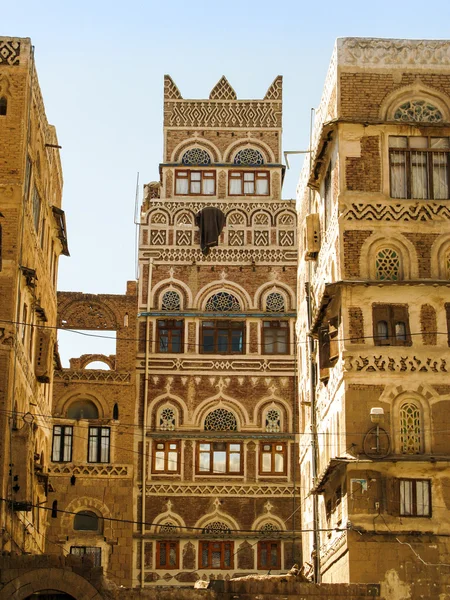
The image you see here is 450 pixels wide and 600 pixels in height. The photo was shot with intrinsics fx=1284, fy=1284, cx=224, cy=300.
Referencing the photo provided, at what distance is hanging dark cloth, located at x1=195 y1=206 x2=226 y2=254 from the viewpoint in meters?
47.6

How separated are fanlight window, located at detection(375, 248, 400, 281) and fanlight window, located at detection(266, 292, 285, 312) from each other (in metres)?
17.2

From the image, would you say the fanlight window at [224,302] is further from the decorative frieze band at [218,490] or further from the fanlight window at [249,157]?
the decorative frieze band at [218,490]

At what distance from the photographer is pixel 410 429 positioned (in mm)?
29188

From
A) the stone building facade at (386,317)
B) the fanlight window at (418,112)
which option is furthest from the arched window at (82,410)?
the fanlight window at (418,112)

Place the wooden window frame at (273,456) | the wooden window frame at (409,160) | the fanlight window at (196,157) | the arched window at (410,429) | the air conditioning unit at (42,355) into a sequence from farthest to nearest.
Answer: the fanlight window at (196,157), the wooden window frame at (273,456), the air conditioning unit at (42,355), the wooden window frame at (409,160), the arched window at (410,429)

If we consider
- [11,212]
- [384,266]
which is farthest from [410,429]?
[11,212]

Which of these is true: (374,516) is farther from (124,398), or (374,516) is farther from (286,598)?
(124,398)

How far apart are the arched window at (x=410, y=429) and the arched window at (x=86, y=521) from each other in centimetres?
1881

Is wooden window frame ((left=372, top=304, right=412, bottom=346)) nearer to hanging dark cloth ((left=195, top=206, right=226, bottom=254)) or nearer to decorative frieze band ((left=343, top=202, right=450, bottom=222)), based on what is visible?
decorative frieze band ((left=343, top=202, right=450, bottom=222))

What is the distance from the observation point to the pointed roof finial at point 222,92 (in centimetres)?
4966

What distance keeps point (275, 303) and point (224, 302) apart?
1889 mm

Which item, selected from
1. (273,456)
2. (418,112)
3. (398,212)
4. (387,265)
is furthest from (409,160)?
(273,456)

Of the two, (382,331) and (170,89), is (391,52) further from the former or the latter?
(170,89)

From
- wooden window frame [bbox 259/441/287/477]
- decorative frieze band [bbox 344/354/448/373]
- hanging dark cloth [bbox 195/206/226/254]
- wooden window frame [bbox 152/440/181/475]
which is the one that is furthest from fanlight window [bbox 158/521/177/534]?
decorative frieze band [bbox 344/354/448/373]
